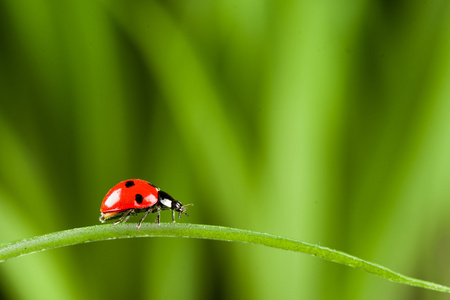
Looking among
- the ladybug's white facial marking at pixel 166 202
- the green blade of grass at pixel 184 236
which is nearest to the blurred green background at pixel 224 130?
the ladybug's white facial marking at pixel 166 202

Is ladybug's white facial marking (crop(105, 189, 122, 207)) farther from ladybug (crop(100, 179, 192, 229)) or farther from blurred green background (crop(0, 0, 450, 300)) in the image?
blurred green background (crop(0, 0, 450, 300))

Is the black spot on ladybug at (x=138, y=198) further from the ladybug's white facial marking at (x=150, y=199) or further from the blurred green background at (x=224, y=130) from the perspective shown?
the blurred green background at (x=224, y=130)

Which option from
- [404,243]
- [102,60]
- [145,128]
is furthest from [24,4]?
[404,243]

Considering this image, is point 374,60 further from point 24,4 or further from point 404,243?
point 24,4

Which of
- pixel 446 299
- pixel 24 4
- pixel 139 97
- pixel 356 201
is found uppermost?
pixel 24 4

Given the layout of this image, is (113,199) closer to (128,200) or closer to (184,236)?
(128,200)
